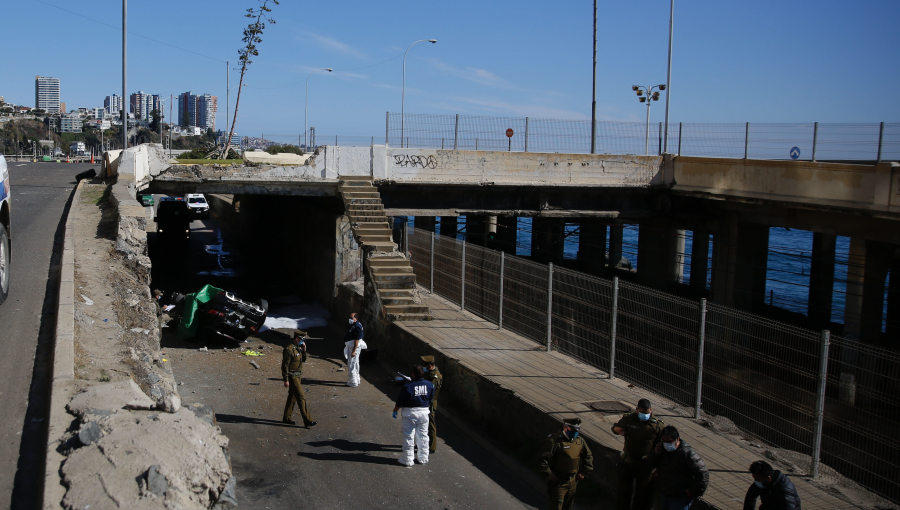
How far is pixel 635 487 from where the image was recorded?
24.2ft

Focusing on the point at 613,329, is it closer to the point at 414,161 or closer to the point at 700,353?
the point at 700,353

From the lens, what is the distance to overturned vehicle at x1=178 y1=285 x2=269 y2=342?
1589cm

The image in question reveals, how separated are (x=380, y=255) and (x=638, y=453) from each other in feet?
35.9

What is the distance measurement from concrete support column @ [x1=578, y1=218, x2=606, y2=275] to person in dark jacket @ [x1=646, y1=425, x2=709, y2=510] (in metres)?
23.5

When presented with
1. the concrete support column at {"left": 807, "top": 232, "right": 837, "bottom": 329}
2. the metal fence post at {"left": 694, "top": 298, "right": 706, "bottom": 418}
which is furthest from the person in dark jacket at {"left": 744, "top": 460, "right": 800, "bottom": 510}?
the concrete support column at {"left": 807, "top": 232, "right": 837, "bottom": 329}

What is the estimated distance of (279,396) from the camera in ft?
41.0

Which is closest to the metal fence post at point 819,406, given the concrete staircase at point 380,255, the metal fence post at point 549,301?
the metal fence post at point 549,301

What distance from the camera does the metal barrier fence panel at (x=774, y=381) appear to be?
8.39 metres

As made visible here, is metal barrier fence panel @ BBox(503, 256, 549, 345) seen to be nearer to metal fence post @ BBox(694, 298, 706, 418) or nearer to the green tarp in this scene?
metal fence post @ BBox(694, 298, 706, 418)

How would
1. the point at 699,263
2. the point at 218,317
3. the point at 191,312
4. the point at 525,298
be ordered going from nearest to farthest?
the point at 525,298
the point at 218,317
the point at 191,312
the point at 699,263

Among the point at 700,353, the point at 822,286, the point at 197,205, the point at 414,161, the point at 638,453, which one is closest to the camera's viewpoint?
the point at 638,453

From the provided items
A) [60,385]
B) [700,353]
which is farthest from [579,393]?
[60,385]

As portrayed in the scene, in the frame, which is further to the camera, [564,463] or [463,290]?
[463,290]

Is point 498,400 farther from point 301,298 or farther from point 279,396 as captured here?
point 301,298
